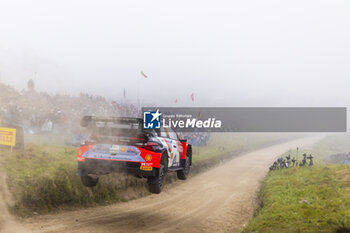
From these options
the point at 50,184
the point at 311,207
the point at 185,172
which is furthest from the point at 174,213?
the point at 311,207

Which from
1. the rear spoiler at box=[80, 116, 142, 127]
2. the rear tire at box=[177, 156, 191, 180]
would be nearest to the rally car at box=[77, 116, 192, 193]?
the rear spoiler at box=[80, 116, 142, 127]

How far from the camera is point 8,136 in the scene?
13.2 metres

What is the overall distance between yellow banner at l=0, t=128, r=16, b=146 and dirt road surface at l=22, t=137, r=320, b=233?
4252 mm

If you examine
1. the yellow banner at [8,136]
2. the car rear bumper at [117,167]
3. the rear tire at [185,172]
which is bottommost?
the rear tire at [185,172]

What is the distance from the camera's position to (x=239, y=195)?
61.1 ft

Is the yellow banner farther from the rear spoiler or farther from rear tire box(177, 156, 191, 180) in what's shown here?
rear tire box(177, 156, 191, 180)

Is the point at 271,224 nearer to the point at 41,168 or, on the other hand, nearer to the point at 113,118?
the point at 113,118

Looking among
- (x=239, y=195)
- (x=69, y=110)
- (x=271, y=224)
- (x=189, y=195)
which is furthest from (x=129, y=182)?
(x=271, y=224)

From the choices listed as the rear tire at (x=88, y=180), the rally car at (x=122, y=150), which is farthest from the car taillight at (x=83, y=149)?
the rear tire at (x=88, y=180)

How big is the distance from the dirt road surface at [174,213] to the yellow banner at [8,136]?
4252 mm

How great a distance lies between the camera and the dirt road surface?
33.2 ft

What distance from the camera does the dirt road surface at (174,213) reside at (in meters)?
10.1

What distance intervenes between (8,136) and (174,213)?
809 centimetres

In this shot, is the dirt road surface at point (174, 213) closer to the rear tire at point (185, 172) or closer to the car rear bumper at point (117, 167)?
the rear tire at point (185, 172)
